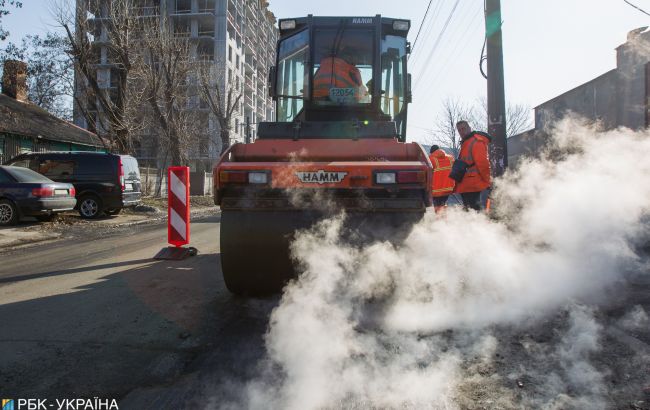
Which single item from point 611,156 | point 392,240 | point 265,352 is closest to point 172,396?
point 265,352

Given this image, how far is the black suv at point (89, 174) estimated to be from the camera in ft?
39.6

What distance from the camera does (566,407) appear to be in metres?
A: 2.05

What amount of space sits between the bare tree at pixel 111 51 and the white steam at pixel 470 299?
55.9 feet

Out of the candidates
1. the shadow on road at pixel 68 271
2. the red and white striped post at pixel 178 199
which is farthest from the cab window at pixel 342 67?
the shadow on road at pixel 68 271

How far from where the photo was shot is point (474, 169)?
19.7 feet

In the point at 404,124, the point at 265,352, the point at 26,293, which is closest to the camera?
the point at 265,352

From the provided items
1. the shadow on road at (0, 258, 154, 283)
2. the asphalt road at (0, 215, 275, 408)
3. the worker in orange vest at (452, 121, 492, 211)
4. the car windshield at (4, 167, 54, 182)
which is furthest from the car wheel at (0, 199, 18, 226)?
the worker in orange vest at (452, 121, 492, 211)

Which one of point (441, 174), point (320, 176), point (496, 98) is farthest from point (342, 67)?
point (496, 98)

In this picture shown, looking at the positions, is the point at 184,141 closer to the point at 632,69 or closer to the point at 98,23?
the point at 98,23

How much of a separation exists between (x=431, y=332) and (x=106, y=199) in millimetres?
11327

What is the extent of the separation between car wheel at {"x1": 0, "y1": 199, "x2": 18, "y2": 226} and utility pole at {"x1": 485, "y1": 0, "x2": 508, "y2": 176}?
33.0 ft

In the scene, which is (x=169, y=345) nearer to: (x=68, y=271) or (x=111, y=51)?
(x=68, y=271)

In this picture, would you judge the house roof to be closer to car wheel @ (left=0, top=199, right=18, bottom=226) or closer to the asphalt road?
car wheel @ (left=0, top=199, right=18, bottom=226)

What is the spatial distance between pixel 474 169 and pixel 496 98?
305cm
